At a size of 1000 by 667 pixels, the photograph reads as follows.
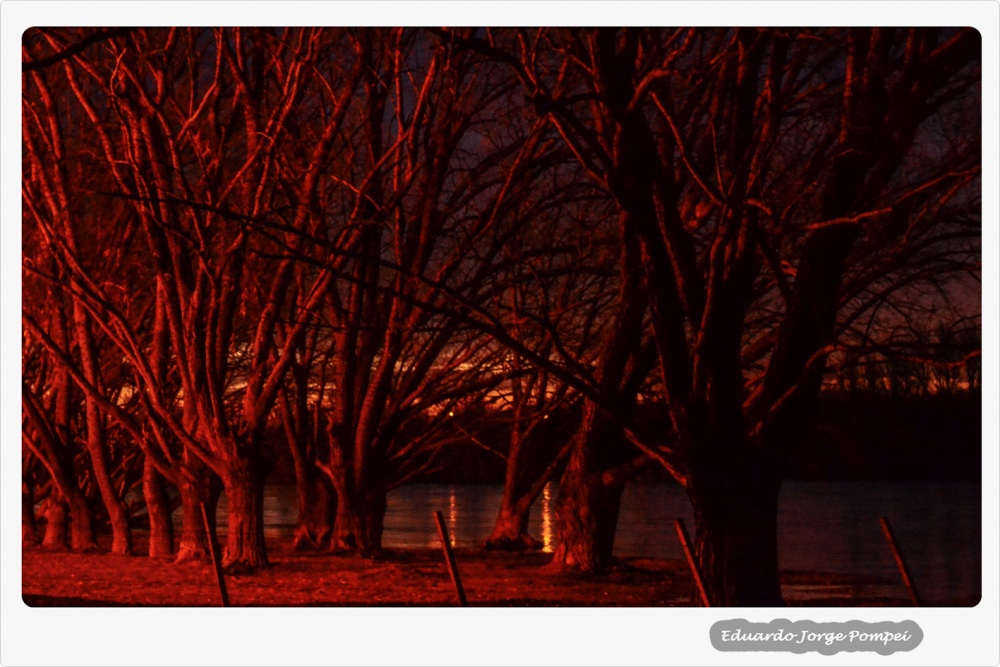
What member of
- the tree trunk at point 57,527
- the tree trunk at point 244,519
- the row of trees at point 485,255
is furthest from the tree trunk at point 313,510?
the tree trunk at point 244,519

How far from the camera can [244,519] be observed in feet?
58.2

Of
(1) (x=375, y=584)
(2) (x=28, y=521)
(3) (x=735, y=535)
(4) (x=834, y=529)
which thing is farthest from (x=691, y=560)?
(4) (x=834, y=529)

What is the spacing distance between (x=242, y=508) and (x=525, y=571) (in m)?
3.80

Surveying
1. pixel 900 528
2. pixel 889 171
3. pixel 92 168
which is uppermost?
pixel 92 168

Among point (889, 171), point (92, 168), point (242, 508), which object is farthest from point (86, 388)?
point (889, 171)

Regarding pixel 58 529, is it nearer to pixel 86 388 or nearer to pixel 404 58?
pixel 86 388

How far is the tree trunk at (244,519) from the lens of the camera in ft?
57.7

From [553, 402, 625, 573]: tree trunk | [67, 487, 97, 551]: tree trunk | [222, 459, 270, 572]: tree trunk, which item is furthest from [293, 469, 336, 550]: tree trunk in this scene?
[553, 402, 625, 573]: tree trunk

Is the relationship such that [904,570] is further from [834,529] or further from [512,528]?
[834,529]

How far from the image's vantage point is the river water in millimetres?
28439

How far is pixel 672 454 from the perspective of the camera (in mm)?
11656

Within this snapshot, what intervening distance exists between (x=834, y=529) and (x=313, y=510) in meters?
29.5

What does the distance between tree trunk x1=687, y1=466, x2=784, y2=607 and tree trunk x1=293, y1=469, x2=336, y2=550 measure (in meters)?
12.1

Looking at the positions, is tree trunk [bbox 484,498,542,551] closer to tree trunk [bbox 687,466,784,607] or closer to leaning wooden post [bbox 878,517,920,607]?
tree trunk [bbox 687,466,784,607]
